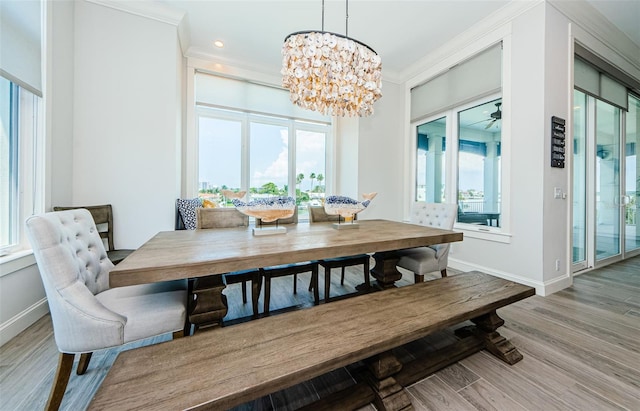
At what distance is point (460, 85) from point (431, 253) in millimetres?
2536

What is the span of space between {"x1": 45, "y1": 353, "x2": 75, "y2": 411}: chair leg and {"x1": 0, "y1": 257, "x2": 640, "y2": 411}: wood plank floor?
0.13 metres

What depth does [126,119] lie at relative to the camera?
2.61m

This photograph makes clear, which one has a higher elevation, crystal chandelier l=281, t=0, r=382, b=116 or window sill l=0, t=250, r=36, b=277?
crystal chandelier l=281, t=0, r=382, b=116

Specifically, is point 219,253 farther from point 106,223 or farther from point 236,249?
point 106,223

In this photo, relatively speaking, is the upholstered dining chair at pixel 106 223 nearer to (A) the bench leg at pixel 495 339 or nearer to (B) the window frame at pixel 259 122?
(B) the window frame at pixel 259 122

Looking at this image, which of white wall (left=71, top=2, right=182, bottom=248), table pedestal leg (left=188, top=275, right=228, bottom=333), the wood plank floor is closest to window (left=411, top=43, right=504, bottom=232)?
the wood plank floor

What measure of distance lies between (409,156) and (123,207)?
4134 mm

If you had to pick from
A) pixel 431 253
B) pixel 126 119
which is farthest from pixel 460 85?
pixel 126 119

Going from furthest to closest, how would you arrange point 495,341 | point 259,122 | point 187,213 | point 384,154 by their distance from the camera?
point 384,154
point 259,122
point 187,213
point 495,341

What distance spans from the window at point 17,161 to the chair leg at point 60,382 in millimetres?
1307

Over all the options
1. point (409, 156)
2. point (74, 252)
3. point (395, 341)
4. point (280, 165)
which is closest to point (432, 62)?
point (409, 156)

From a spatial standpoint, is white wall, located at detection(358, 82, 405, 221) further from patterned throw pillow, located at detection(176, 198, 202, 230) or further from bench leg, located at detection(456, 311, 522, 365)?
bench leg, located at detection(456, 311, 522, 365)

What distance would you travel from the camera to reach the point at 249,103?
3.82 meters

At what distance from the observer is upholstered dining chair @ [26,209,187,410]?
104 centimetres
